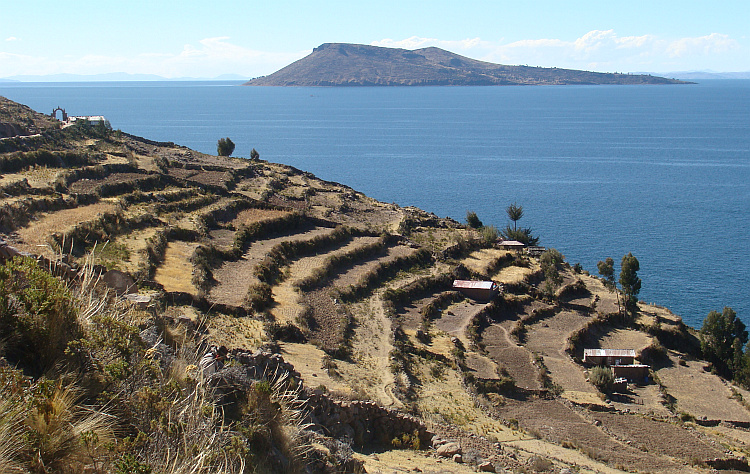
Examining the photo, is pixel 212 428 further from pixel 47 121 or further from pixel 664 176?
pixel 664 176

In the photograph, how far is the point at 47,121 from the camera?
62406 mm

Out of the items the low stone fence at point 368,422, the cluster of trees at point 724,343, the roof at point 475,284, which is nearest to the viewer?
the low stone fence at point 368,422

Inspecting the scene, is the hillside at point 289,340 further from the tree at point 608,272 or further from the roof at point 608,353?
the roof at point 608,353

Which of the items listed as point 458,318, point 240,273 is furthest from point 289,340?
point 458,318

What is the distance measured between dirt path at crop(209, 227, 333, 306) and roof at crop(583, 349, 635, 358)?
17850 mm

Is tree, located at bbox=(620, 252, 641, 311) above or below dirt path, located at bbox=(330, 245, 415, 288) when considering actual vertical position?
below

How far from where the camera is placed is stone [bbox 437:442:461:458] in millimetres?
16812

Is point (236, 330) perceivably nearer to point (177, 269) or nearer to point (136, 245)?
point (177, 269)

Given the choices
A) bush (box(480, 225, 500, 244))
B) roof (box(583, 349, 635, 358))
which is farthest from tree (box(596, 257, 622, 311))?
roof (box(583, 349, 635, 358))

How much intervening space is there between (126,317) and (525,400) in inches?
871

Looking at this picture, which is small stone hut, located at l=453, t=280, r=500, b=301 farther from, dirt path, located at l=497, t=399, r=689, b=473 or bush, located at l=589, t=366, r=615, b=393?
dirt path, located at l=497, t=399, r=689, b=473

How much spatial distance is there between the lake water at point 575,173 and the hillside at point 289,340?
13.0 meters

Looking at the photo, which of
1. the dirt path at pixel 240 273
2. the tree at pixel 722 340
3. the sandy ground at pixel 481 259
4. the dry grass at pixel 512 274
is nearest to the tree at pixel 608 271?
the dry grass at pixel 512 274

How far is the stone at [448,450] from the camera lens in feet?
55.2
